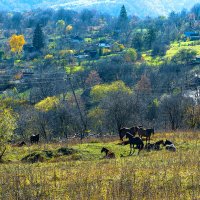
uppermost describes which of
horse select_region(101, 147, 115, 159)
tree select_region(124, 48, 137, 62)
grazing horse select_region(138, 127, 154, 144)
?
horse select_region(101, 147, 115, 159)

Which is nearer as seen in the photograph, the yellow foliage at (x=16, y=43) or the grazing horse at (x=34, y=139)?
the grazing horse at (x=34, y=139)

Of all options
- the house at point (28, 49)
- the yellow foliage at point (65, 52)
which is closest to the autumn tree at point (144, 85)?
the yellow foliage at point (65, 52)

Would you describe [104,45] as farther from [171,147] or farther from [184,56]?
[171,147]

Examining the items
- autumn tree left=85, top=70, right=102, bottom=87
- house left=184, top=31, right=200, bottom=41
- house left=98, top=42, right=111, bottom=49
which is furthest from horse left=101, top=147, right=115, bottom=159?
house left=184, top=31, right=200, bottom=41

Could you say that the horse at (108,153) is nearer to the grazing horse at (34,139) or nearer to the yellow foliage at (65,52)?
the grazing horse at (34,139)

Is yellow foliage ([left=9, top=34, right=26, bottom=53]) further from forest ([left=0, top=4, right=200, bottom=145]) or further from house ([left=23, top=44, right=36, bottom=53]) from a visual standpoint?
house ([left=23, top=44, right=36, bottom=53])

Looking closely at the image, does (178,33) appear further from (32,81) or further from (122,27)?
(32,81)

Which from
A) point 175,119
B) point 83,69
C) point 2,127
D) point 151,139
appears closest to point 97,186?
point 2,127

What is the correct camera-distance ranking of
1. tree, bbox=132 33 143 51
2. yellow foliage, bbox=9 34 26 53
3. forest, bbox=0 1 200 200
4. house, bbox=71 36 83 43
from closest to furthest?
forest, bbox=0 1 200 200 → tree, bbox=132 33 143 51 → yellow foliage, bbox=9 34 26 53 → house, bbox=71 36 83 43

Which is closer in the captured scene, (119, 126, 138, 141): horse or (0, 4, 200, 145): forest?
(119, 126, 138, 141): horse

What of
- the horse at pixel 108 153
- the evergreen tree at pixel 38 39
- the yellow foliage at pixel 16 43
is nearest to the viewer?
the horse at pixel 108 153

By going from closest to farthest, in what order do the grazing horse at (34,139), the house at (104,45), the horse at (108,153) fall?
the horse at (108,153), the grazing horse at (34,139), the house at (104,45)

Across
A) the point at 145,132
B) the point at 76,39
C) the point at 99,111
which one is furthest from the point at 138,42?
the point at 145,132

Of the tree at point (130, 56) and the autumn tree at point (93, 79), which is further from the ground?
the tree at point (130, 56)
